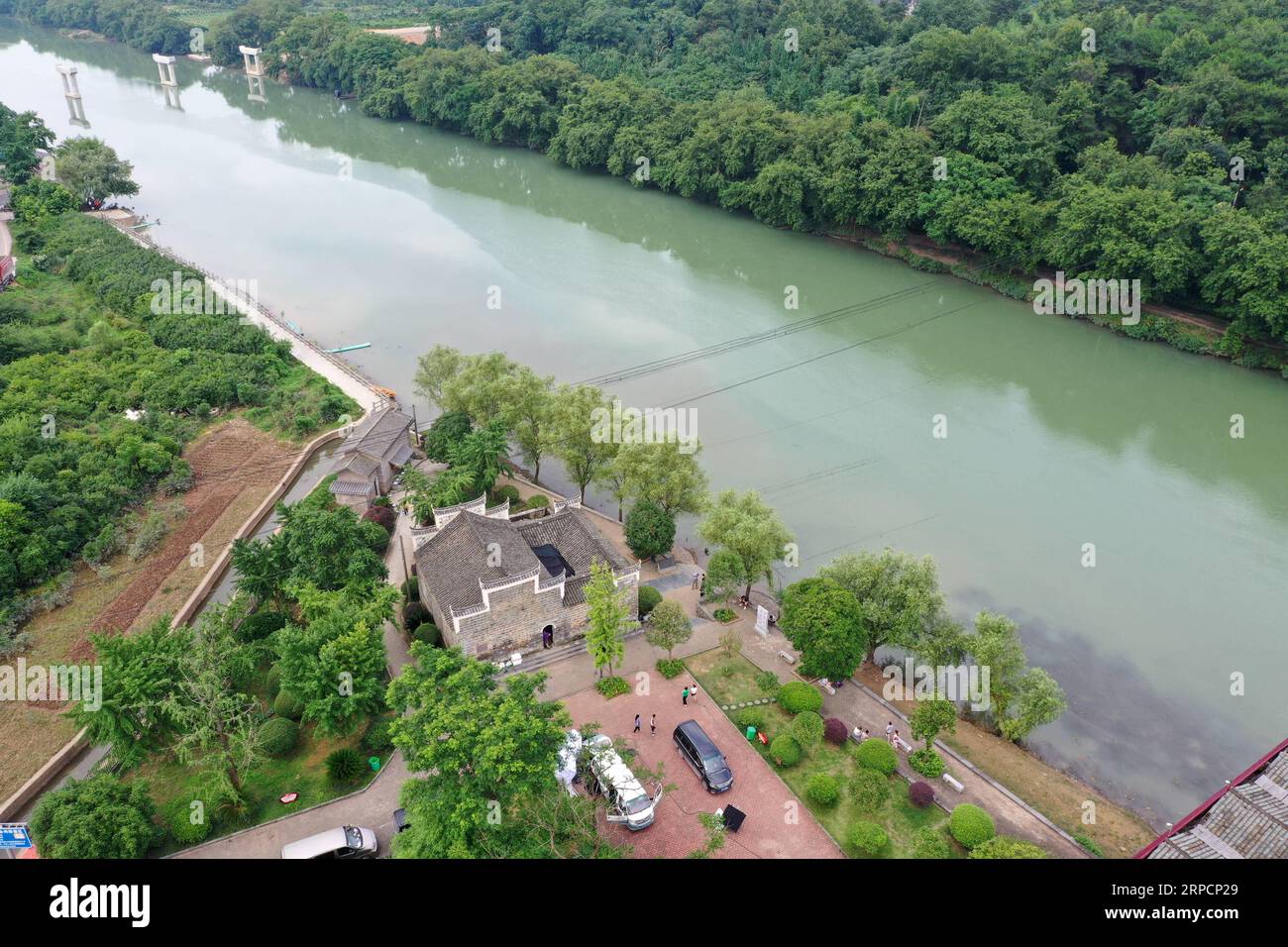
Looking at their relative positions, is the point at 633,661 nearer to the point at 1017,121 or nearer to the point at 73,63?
the point at 1017,121

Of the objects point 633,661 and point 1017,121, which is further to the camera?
point 1017,121

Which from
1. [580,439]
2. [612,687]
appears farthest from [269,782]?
[580,439]

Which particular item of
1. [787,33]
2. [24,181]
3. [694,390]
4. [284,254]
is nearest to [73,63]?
[24,181]

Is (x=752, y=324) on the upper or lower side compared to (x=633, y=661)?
upper

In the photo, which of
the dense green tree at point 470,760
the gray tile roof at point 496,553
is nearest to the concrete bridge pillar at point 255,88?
the gray tile roof at point 496,553

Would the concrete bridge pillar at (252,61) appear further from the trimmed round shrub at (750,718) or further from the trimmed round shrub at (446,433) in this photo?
the trimmed round shrub at (750,718)

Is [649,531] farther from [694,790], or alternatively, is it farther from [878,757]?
[878,757]

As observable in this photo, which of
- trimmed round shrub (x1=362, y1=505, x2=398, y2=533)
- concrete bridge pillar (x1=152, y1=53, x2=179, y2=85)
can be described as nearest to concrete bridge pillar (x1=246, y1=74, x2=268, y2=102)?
concrete bridge pillar (x1=152, y1=53, x2=179, y2=85)
